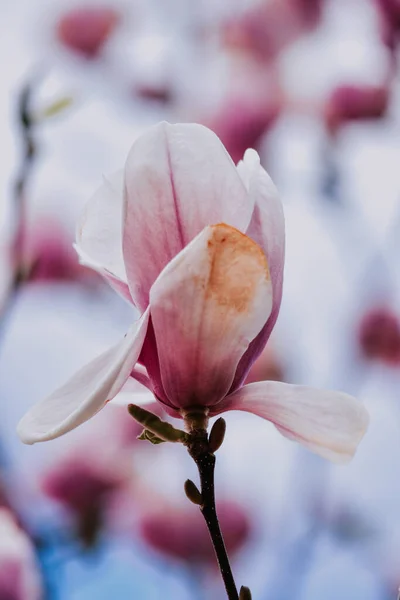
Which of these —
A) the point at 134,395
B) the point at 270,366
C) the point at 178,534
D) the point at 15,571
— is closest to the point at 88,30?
the point at 270,366

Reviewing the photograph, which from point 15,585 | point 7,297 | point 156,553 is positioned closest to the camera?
point 15,585

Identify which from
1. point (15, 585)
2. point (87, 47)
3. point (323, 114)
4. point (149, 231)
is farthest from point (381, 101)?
point (149, 231)

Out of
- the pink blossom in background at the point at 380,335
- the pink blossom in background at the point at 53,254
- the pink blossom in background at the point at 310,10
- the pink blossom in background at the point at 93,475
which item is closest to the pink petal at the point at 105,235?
the pink blossom in background at the point at 93,475

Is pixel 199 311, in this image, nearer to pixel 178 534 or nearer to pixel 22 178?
pixel 22 178

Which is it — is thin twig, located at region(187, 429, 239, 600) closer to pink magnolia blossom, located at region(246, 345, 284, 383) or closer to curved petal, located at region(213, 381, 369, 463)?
curved petal, located at region(213, 381, 369, 463)

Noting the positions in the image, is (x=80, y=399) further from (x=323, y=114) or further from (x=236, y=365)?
(x=323, y=114)

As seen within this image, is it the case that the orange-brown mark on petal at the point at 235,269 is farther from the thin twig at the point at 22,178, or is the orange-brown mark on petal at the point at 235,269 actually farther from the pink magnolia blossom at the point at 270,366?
the pink magnolia blossom at the point at 270,366
